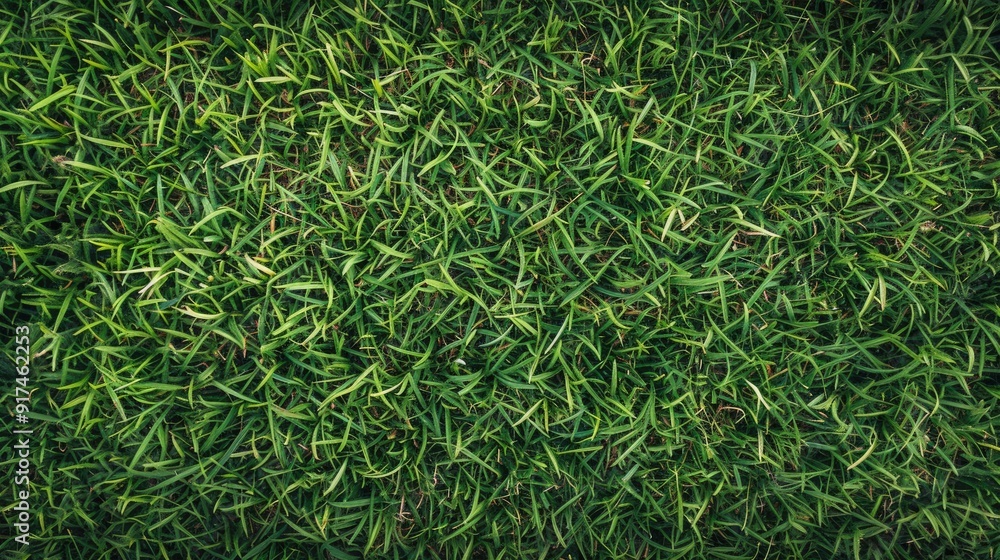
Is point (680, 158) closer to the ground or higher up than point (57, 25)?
closer to the ground

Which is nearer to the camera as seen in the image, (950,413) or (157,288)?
(157,288)

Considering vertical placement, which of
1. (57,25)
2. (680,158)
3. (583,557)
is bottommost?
(583,557)

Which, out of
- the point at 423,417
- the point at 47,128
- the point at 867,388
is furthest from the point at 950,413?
the point at 47,128

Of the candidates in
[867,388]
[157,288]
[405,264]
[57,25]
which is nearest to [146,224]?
[157,288]

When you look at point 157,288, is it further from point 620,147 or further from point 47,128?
point 620,147

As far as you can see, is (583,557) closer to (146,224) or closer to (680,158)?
(680,158)

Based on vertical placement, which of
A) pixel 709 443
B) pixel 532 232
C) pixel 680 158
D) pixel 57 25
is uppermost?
pixel 57 25
